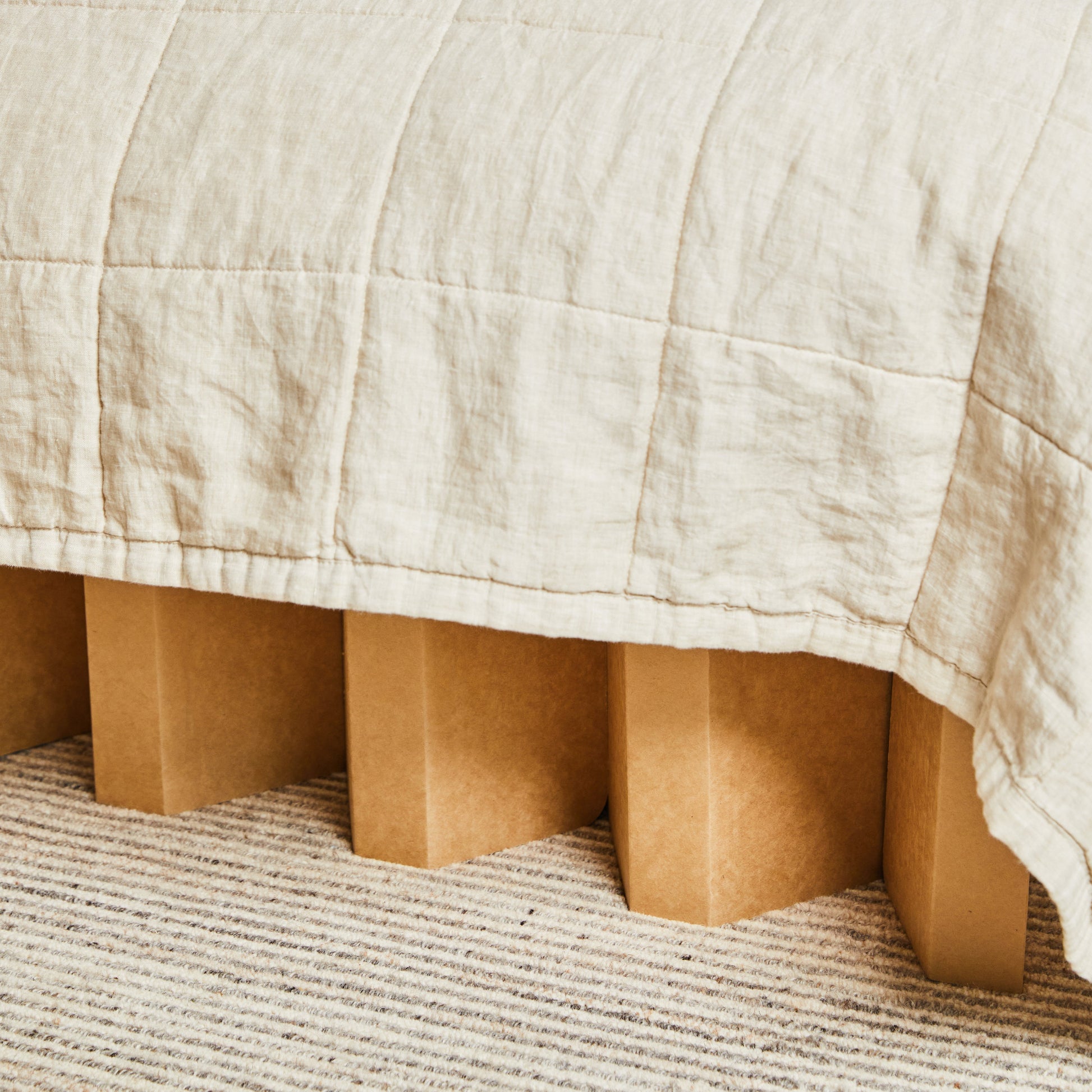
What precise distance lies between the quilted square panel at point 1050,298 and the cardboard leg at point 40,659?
2.52ft

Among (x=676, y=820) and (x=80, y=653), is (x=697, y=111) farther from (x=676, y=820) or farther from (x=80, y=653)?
(x=80, y=653)

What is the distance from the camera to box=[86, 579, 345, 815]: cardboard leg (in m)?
0.92

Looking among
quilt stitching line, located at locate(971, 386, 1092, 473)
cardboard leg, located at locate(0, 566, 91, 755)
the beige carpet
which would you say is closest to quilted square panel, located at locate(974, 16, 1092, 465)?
quilt stitching line, located at locate(971, 386, 1092, 473)

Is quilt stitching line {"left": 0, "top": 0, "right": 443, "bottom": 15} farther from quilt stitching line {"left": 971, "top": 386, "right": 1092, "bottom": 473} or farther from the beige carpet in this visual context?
the beige carpet

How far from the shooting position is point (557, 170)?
65cm

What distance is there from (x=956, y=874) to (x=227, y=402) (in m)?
0.51

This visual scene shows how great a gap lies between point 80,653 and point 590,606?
620 millimetres

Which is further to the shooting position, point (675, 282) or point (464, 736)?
point (464, 736)

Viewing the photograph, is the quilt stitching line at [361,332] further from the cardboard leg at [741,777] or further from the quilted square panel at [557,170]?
the cardboard leg at [741,777]

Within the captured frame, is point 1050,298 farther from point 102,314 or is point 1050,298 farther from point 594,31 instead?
point 102,314

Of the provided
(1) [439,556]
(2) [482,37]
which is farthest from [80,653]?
(2) [482,37]

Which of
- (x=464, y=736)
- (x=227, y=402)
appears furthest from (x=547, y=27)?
(x=464, y=736)

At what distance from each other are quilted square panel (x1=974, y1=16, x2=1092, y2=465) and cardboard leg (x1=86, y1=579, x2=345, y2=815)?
1.93 ft

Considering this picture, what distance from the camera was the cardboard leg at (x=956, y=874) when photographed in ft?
2.37
